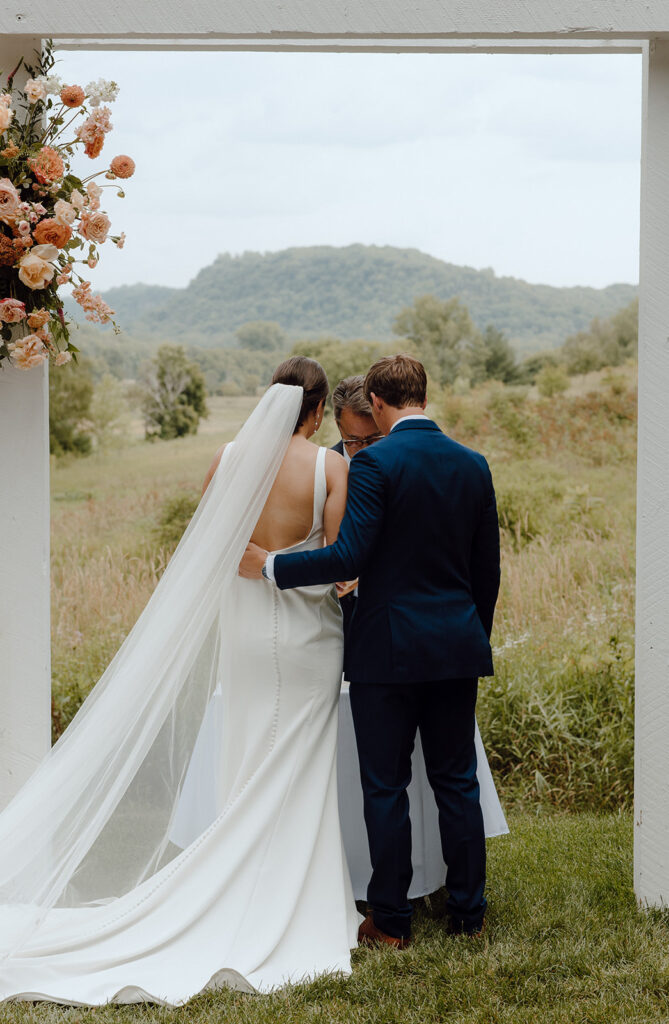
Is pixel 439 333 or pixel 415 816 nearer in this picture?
pixel 415 816

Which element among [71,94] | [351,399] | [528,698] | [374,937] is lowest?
[374,937]

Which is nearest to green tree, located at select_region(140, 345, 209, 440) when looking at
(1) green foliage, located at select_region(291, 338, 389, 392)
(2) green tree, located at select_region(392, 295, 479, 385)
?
(1) green foliage, located at select_region(291, 338, 389, 392)

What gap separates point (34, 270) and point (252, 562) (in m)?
1.17

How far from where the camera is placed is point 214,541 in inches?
128

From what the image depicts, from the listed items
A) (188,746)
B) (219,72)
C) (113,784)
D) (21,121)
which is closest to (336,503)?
(188,746)

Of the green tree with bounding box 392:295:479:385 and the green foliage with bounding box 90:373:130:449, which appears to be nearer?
the green foliage with bounding box 90:373:130:449

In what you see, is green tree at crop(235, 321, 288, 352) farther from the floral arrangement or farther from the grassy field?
the floral arrangement

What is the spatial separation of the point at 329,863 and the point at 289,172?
35.2ft

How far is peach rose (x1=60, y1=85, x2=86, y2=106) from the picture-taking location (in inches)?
127

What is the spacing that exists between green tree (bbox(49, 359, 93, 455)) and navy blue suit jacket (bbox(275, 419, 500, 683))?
8942mm

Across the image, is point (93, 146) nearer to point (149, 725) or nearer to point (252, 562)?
point (252, 562)

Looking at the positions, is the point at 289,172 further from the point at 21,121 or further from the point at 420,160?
the point at 21,121

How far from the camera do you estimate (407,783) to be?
3.29 metres

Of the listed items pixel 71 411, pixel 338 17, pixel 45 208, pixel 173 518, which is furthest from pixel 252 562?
pixel 71 411
